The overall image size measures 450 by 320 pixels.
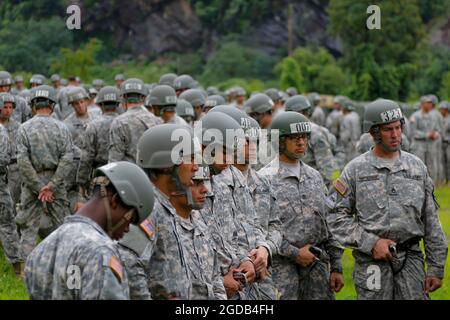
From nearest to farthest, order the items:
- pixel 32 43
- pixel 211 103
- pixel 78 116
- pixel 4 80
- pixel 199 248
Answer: pixel 199 248 < pixel 78 116 < pixel 211 103 < pixel 4 80 < pixel 32 43

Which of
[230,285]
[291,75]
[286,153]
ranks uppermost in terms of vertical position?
[291,75]

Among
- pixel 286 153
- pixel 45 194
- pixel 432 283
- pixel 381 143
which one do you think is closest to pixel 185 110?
pixel 45 194

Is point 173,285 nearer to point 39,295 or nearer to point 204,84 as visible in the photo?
point 39,295

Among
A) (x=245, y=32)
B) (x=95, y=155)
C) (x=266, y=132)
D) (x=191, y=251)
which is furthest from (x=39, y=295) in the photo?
(x=245, y=32)

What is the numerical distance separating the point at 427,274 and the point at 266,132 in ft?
11.3

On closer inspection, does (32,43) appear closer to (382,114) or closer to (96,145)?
(96,145)

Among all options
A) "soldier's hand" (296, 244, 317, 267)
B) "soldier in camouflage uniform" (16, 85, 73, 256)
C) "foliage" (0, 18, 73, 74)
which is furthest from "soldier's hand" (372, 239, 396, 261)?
"foliage" (0, 18, 73, 74)

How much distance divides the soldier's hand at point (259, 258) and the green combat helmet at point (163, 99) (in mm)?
5838

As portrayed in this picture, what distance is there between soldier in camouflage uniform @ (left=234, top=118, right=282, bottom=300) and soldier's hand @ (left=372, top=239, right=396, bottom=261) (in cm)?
85

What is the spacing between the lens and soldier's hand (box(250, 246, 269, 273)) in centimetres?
785

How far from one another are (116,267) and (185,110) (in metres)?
9.88

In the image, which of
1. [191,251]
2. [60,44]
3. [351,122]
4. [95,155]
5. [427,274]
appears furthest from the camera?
[60,44]

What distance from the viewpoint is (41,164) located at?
42.5 feet

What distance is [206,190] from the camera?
6.88 metres
